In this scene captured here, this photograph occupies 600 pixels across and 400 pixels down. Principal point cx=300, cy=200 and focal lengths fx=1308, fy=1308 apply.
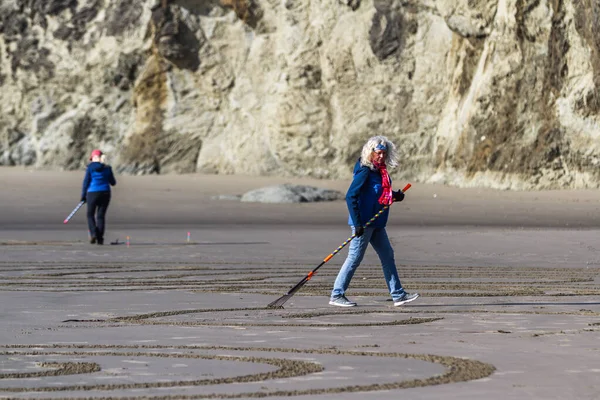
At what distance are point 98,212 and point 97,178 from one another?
530mm

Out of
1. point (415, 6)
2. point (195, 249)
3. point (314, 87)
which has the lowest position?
point (195, 249)

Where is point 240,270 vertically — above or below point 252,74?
below

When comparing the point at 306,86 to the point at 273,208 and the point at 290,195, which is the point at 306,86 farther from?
the point at 273,208

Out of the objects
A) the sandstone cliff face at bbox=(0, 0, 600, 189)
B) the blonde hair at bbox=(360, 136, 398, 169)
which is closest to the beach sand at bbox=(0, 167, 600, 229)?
the sandstone cliff face at bbox=(0, 0, 600, 189)

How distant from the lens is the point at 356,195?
10469 mm

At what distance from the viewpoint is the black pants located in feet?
60.3

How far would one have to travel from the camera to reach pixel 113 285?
12.1m

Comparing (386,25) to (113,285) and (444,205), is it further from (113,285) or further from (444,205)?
(113,285)

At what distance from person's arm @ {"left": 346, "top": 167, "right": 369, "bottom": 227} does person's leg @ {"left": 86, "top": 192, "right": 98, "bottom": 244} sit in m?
8.55

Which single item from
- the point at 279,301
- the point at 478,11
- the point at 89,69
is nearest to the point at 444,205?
the point at 478,11

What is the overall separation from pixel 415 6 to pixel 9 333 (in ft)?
108

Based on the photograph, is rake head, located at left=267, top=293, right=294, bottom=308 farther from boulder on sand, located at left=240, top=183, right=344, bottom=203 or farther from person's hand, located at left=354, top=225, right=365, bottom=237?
boulder on sand, located at left=240, top=183, right=344, bottom=203

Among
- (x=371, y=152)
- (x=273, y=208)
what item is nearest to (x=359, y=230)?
(x=371, y=152)

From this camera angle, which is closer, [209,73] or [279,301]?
[279,301]
